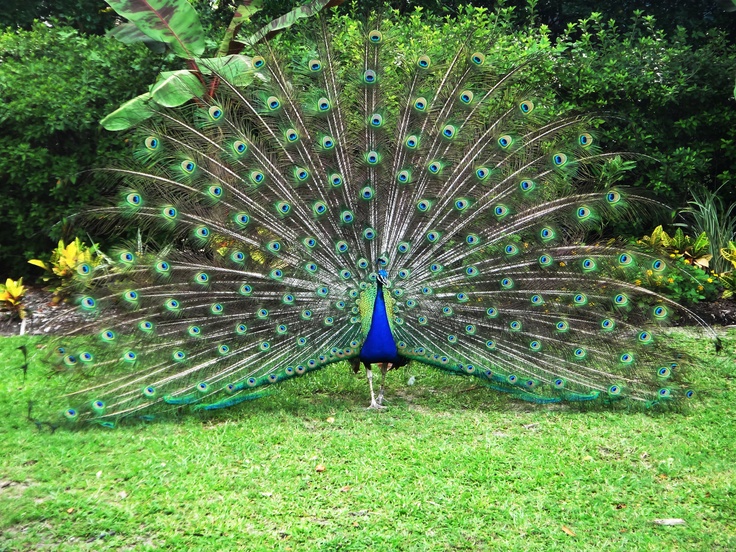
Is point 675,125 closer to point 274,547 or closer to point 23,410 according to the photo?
point 274,547

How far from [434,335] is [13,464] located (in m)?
2.96

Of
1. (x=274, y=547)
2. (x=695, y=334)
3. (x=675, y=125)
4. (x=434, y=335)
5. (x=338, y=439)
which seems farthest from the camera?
(x=675, y=125)

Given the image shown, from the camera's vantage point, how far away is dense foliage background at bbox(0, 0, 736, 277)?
24.9 ft

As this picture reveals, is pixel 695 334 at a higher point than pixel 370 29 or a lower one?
lower

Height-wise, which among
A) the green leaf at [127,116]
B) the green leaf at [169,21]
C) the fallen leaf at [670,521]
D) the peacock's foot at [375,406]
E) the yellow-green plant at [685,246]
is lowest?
the fallen leaf at [670,521]

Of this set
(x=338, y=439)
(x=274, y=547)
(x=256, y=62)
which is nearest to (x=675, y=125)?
(x=256, y=62)

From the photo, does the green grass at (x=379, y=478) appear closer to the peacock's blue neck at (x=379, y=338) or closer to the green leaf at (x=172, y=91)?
the peacock's blue neck at (x=379, y=338)

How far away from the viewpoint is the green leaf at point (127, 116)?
20.6ft

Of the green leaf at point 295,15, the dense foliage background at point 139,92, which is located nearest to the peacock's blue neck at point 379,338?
the green leaf at point 295,15

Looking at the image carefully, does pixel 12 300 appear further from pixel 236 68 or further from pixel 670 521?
pixel 670 521

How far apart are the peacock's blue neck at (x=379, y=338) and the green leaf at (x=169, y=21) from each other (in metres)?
3.35

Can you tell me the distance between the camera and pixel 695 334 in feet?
22.5

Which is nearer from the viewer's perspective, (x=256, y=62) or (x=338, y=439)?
(x=338, y=439)

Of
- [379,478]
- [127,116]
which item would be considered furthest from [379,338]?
[127,116]
